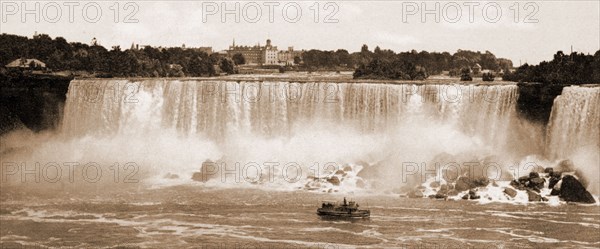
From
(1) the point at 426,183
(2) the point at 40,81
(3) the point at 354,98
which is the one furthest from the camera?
(2) the point at 40,81

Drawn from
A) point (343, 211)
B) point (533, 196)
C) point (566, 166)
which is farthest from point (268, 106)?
point (533, 196)

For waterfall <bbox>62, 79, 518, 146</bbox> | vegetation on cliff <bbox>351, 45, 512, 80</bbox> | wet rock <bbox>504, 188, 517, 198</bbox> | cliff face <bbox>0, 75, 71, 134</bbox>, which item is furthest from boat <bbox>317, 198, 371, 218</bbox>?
vegetation on cliff <bbox>351, 45, 512, 80</bbox>

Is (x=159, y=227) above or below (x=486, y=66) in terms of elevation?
below

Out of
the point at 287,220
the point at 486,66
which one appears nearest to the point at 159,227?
the point at 287,220

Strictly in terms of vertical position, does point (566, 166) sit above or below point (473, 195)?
above

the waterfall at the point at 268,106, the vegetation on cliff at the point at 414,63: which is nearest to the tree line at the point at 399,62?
the vegetation on cliff at the point at 414,63

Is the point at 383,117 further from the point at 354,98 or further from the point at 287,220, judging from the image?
the point at 287,220

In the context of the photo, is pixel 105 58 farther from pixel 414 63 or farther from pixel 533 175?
pixel 533 175
